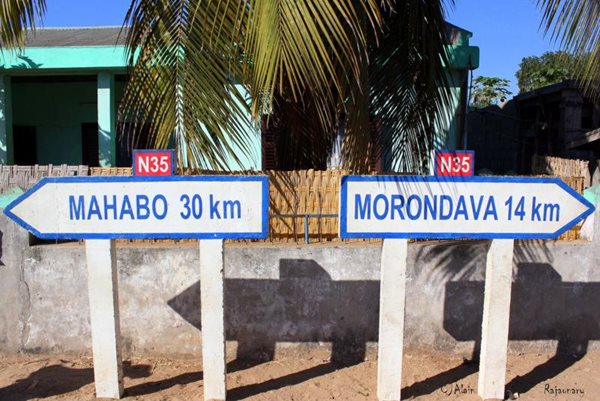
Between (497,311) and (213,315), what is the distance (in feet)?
6.61

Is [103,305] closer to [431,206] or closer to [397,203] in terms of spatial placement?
[397,203]

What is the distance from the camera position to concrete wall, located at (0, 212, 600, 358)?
4.36 m

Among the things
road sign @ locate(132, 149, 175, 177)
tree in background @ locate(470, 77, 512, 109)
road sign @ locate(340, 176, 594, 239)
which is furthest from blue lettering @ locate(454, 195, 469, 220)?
tree in background @ locate(470, 77, 512, 109)

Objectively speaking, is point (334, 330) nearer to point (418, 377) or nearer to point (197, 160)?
point (418, 377)

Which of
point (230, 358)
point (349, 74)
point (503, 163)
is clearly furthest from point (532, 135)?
point (230, 358)

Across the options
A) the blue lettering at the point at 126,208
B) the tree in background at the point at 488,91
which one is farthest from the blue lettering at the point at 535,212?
the tree in background at the point at 488,91

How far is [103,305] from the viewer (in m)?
3.41

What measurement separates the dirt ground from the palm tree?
5.98 ft

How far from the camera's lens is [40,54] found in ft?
33.0

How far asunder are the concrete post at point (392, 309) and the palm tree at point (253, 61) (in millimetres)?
1175

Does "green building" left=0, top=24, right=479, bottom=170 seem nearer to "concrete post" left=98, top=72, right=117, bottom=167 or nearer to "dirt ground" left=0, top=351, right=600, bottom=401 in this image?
"concrete post" left=98, top=72, right=117, bottom=167

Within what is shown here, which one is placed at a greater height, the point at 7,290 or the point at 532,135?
the point at 532,135

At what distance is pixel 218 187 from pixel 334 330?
1904mm

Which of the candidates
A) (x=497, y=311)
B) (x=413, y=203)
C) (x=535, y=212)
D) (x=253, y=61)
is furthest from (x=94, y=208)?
(x=535, y=212)
